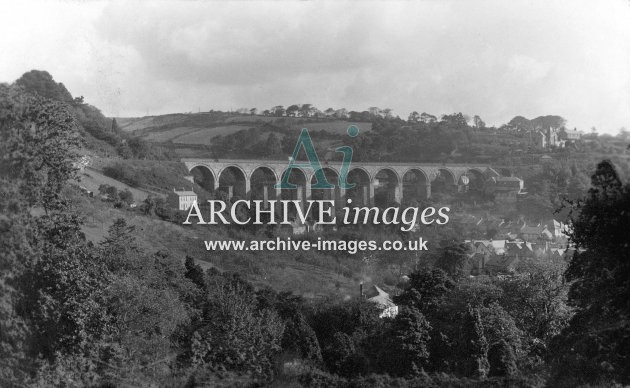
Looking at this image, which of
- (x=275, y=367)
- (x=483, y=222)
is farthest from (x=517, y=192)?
(x=275, y=367)

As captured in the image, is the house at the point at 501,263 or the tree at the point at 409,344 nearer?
the tree at the point at 409,344

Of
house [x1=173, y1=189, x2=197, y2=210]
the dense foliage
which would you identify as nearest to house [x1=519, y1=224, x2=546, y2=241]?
house [x1=173, y1=189, x2=197, y2=210]

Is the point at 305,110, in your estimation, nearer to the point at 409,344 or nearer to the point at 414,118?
the point at 414,118

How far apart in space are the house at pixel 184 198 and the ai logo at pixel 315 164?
21.7ft

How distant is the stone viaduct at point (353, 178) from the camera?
3170cm

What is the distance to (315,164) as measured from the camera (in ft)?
110

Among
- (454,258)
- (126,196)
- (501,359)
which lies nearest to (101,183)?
(126,196)

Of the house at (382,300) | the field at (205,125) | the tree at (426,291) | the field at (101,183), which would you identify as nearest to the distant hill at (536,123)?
the field at (205,125)

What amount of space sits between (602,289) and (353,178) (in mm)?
29068

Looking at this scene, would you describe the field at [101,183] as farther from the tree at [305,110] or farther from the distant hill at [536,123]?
the distant hill at [536,123]

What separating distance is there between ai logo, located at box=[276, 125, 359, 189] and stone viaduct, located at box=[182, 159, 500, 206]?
0.28 meters

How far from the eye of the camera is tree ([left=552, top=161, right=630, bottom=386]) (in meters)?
5.32

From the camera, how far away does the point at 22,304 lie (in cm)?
801

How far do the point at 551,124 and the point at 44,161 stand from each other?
32.1m
